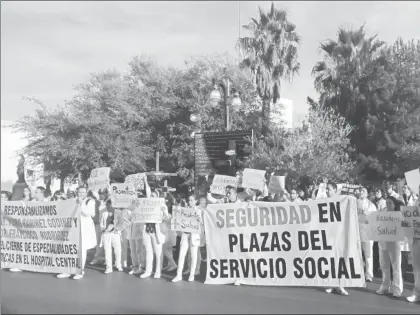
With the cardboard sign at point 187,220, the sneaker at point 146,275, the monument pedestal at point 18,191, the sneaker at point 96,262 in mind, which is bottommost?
the sneaker at point 96,262

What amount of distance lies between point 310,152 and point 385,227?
16.8 metres

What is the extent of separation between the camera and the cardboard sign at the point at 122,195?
485 inches

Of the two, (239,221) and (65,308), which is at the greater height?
(239,221)

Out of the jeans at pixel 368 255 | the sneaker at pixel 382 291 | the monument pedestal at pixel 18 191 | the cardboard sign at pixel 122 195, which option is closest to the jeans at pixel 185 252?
the cardboard sign at pixel 122 195

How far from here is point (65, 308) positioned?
809 cm

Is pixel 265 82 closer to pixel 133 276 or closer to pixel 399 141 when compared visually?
pixel 399 141

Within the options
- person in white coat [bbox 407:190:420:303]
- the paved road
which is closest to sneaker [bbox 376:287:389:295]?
the paved road

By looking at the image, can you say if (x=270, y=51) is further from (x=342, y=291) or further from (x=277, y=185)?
(x=342, y=291)

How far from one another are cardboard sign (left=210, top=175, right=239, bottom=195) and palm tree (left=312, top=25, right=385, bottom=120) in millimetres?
20208

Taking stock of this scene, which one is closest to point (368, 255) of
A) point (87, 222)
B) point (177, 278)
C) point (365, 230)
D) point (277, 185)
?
point (365, 230)

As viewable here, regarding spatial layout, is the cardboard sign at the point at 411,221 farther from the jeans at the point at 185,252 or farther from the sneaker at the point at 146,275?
the sneaker at the point at 146,275

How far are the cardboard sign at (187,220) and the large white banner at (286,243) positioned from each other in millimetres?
516

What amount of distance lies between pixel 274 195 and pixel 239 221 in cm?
267

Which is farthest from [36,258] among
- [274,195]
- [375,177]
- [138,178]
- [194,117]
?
[375,177]
